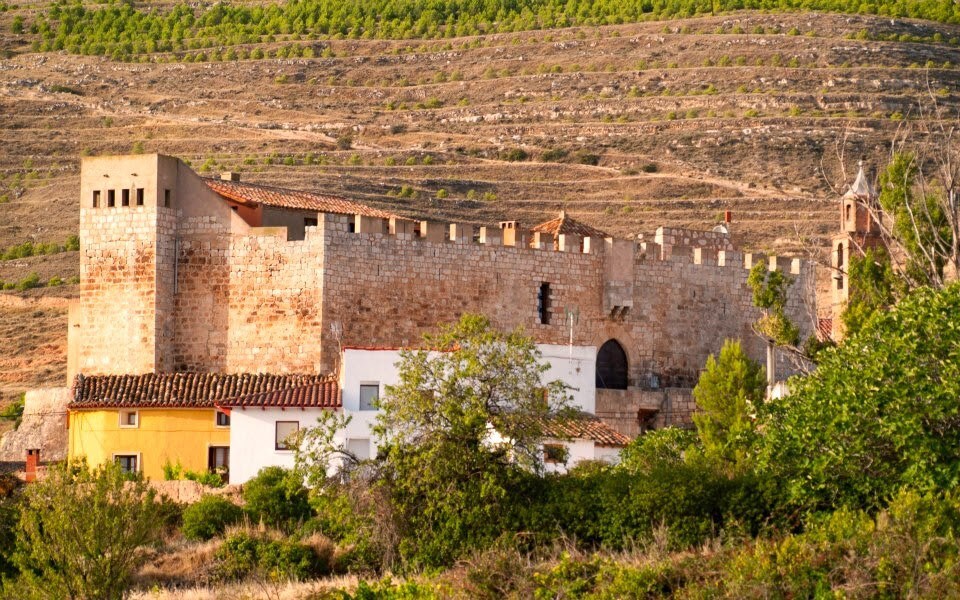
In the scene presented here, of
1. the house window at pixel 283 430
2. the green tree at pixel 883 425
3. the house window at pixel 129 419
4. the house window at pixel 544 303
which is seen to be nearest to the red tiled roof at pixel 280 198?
the house window at pixel 544 303

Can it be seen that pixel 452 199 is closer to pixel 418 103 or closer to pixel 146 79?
pixel 418 103

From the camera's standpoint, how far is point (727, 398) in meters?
36.6

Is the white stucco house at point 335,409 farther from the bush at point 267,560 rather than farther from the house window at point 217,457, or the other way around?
the bush at point 267,560

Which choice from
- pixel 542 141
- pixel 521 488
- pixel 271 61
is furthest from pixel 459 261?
pixel 271 61

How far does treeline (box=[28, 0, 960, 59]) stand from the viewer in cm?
10725

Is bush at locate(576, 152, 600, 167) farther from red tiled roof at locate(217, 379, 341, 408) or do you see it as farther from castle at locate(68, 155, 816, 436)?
red tiled roof at locate(217, 379, 341, 408)

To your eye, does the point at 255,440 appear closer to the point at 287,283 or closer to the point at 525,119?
the point at 287,283

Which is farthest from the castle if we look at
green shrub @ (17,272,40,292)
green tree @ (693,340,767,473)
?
green shrub @ (17,272,40,292)

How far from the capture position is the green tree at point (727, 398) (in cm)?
3370

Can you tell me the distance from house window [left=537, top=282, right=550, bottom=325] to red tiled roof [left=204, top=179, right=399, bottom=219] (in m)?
3.38

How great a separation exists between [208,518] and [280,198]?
9410 millimetres

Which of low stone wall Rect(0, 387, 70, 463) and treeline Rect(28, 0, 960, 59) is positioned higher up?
treeline Rect(28, 0, 960, 59)

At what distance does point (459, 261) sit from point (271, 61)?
223 feet

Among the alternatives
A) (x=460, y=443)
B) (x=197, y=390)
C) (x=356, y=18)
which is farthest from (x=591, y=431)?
(x=356, y=18)
